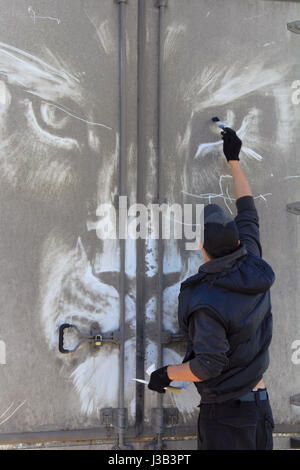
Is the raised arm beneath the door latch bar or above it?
above

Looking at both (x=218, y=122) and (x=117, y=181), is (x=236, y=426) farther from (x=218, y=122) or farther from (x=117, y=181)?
(x=218, y=122)

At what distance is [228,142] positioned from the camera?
279 cm

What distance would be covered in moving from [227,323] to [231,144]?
902 mm

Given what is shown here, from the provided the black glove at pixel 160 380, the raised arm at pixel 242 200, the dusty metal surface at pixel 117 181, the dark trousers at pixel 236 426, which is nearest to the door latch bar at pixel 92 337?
the dusty metal surface at pixel 117 181

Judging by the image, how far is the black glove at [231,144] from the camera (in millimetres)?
2785

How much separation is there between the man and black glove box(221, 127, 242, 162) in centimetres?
44

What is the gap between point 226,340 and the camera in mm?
2270

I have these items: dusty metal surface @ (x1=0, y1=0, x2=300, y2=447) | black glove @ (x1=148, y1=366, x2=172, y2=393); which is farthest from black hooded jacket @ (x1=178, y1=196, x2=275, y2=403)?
dusty metal surface @ (x1=0, y1=0, x2=300, y2=447)

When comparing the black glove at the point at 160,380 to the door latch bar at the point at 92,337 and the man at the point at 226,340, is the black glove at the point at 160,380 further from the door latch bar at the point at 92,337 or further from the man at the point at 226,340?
the door latch bar at the point at 92,337

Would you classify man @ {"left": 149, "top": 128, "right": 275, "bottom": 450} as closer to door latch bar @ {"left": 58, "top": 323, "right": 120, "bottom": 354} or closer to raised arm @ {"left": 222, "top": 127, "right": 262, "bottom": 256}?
raised arm @ {"left": 222, "top": 127, "right": 262, "bottom": 256}

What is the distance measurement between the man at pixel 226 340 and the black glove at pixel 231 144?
438 millimetres

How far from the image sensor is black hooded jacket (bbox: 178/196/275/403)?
226 cm

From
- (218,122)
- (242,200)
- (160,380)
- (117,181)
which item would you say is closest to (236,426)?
(160,380)
